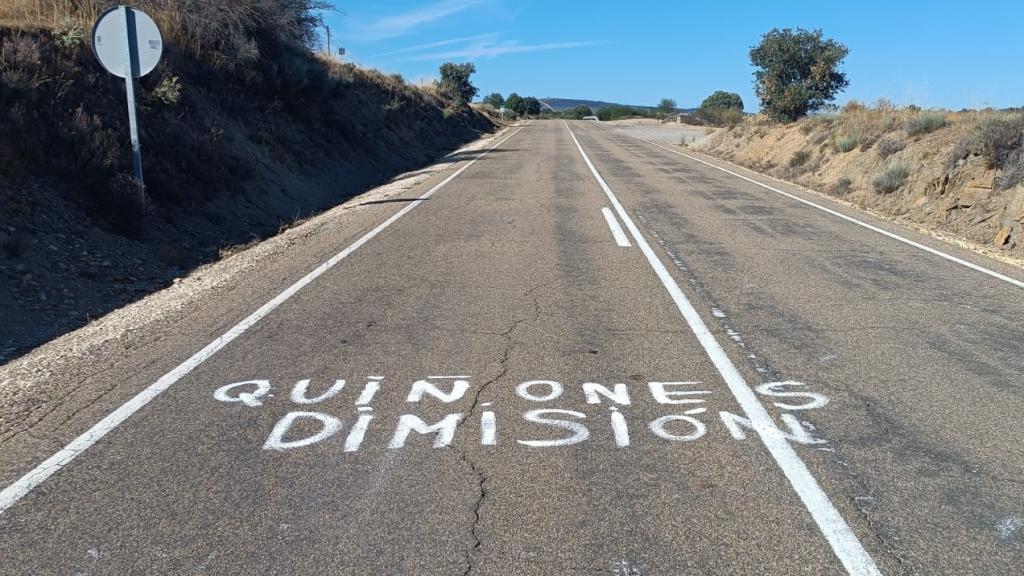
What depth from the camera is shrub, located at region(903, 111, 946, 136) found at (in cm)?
1897

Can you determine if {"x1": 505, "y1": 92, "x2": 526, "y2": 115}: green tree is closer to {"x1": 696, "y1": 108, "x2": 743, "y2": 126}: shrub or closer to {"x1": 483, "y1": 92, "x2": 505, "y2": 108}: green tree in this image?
{"x1": 483, "y1": 92, "x2": 505, "y2": 108}: green tree

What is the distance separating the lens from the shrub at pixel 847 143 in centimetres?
2211

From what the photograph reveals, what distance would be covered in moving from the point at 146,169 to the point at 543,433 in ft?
34.0

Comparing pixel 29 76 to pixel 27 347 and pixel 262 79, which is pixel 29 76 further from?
pixel 262 79

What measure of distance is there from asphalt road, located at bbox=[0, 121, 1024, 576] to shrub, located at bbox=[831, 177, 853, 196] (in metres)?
10.3

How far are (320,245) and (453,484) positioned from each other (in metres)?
7.50

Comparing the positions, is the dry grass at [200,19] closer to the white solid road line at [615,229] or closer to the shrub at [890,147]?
the white solid road line at [615,229]

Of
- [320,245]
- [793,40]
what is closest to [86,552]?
[320,245]

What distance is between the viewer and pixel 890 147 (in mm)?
19281

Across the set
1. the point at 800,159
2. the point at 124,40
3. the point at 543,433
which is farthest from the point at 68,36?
the point at 800,159

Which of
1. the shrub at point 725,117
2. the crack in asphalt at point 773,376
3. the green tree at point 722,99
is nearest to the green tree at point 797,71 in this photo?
the shrub at point 725,117

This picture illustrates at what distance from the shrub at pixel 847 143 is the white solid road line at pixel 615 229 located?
10.8m

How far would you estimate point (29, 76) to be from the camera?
1182 cm

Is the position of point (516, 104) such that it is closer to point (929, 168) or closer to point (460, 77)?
point (460, 77)
